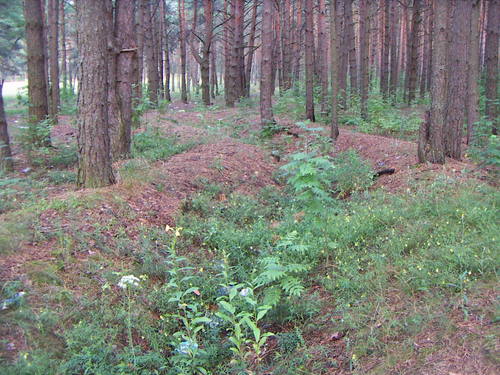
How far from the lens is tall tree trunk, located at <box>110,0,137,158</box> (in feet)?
31.4

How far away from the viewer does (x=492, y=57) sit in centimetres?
1490

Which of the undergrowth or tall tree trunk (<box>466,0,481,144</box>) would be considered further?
tall tree trunk (<box>466,0,481,144</box>)

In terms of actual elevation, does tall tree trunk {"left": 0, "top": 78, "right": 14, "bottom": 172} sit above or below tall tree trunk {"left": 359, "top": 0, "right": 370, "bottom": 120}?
below

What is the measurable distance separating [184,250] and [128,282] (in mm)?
1519

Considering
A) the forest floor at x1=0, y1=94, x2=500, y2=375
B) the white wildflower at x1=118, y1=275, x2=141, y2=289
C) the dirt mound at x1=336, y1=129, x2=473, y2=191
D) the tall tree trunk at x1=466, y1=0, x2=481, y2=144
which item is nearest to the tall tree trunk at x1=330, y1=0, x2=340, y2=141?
the dirt mound at x1=336, y1=129, x2=473, y2=191

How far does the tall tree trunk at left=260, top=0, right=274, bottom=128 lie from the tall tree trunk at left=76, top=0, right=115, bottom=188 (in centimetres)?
790

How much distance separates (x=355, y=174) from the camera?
31.4 ft

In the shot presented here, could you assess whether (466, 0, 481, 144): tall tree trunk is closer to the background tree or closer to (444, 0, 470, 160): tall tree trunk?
(444, 0, 470, 160): tall tree trunk

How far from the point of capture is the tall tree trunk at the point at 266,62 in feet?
46.0

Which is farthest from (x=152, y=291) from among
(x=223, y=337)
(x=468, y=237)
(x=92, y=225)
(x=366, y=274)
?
(x=468, y=237)

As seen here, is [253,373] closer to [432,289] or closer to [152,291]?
[152,291]

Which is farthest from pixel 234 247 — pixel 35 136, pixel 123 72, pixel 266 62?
pixel 266 62

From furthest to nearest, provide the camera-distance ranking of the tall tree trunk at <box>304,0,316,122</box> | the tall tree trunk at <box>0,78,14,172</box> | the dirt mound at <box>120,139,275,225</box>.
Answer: the tall tree trunk at <box>304,0,316,122</box>, the tall tree trunk at <box>0,78,14,172</box>, the dirt mound at <box>120,139,275,225</box>

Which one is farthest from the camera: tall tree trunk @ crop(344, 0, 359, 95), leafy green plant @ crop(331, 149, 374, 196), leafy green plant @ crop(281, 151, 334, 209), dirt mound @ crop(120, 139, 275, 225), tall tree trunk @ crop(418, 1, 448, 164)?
tall tree trunk @ crop(344, 0, 359, 95)
